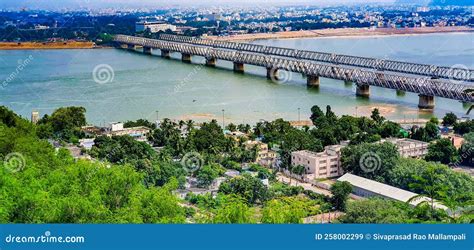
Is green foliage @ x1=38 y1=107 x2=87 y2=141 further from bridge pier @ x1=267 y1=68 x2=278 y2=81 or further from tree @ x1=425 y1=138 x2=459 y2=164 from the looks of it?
bridge pier @ x1=267 y1=68 x2=278 y2=81

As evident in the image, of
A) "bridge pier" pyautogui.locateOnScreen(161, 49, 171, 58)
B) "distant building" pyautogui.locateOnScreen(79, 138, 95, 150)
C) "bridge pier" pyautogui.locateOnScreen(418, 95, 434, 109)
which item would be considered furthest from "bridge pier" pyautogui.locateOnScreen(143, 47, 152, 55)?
"distant building" pyautogui.locateOnScreen(79, 138, 95, 150)

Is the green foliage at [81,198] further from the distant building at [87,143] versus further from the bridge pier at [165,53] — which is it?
the bridge pier at [165,53]

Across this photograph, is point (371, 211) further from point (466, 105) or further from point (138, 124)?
point (466, 105)

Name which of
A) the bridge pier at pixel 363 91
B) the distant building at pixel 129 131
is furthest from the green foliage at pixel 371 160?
the bridge pier at pixel 363 91

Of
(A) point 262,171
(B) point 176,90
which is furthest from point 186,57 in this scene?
(A) point 262,171

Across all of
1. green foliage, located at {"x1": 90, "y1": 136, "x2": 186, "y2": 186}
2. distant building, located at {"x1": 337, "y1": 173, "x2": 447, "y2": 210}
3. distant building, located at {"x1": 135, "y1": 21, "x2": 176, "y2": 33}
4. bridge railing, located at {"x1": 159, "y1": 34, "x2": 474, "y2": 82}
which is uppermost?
distant building, located at {"x1": 135, "y1": 21, "x2": 176, "y2": 33}
